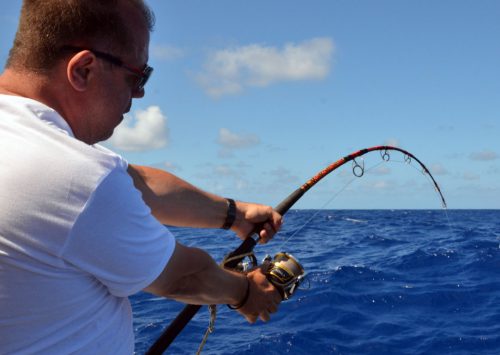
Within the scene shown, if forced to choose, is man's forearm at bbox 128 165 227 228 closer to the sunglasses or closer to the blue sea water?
the sunglasses

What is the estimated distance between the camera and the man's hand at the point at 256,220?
8.88ft

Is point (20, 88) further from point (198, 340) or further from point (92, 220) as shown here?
point (198, 340)

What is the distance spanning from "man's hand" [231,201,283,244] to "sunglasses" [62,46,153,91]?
1173 millimetres

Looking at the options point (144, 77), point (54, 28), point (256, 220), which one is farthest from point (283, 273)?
point (54, 28)

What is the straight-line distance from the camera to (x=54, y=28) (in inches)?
53.3

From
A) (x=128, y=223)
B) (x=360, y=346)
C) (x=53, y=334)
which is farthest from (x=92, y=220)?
(x=360, y=346)

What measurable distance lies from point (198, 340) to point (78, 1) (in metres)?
4.55

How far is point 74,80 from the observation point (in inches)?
54.7

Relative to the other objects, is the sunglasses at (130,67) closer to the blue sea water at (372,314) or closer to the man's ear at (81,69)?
the man's ear at (81,69)

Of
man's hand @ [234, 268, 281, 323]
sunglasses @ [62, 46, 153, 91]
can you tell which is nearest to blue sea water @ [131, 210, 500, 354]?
man's hand @ [234, 268, 281, 323]

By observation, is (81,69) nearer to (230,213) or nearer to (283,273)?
(283,273)

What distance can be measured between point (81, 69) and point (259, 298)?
1.13 metres

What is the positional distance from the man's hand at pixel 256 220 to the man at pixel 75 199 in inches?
37.2

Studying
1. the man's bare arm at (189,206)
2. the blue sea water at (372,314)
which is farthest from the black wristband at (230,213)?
the blue sea water at (372,314)
